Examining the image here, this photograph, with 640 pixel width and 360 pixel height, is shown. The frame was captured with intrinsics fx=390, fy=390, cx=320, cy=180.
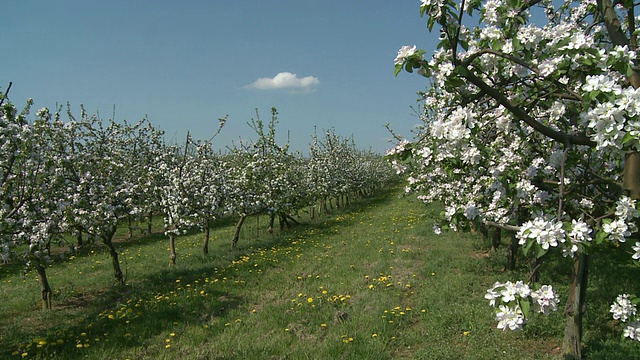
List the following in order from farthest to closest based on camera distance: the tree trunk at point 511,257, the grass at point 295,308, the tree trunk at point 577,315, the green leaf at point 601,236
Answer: the tree trunk at point 511,257, the grass at point 295,308, the tree trunk at point 577,315, the green leaf at point 601,236

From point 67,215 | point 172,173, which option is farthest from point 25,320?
point 172,173

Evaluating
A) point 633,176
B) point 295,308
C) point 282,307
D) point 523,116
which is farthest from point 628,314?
point 282,307

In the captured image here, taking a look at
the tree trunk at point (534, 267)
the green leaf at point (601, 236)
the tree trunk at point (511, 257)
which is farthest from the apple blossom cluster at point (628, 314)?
the tree trunk at point (511, 257)

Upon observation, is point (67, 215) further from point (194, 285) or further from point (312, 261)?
point (312, 261)

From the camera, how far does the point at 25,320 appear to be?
8898mm

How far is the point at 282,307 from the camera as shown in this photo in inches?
323

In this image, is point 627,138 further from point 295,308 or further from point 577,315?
point 295,308

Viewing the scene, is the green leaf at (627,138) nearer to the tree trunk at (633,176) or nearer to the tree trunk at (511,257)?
the tree trunk at (633,176)

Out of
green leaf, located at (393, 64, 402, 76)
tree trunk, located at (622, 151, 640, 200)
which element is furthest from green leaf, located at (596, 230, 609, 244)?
green leaf, located at (393, 64, 402, 76)

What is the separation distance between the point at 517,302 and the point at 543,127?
1.76 metres

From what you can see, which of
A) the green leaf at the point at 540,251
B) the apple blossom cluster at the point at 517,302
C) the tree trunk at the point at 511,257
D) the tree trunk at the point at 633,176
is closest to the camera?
the green leaf at the point at 540,251

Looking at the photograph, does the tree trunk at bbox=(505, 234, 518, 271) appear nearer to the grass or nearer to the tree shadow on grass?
the grass

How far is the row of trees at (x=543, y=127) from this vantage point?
2988mm

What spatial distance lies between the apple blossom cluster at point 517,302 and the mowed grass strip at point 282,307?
3192 millimetres
